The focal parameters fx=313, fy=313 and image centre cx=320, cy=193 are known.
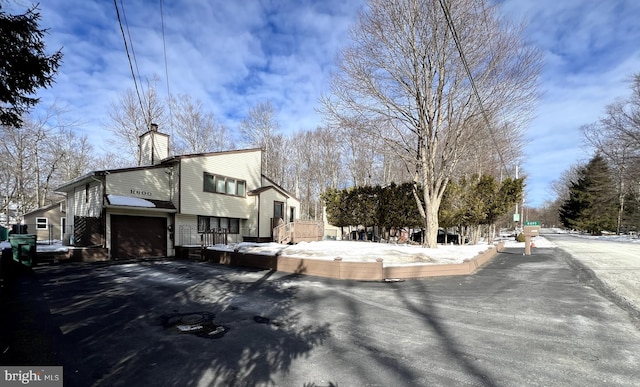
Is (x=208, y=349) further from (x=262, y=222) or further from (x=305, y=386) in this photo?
(x=262, y=222)

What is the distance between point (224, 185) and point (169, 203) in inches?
154

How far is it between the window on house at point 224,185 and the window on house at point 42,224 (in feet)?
72.8

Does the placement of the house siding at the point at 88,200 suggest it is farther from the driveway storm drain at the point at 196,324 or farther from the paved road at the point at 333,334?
the driveway storm drain at the point at 196,324

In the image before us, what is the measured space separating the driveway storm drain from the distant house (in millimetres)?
31070

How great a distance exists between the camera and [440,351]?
3980mm

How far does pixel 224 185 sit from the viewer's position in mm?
20062

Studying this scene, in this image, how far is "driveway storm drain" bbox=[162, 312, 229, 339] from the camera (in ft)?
15.3

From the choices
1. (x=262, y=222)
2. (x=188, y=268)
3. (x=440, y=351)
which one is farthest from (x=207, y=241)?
(x=440, y=351)

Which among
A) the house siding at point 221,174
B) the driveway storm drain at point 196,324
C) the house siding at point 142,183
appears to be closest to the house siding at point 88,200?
the house siding at point 142,183

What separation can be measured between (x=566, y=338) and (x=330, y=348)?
332 cm

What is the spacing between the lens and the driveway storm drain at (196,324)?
468 cm

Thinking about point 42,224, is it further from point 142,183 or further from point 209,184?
point 209,184

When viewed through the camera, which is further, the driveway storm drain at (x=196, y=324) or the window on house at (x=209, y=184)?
the window on house at (x=209, y=184)

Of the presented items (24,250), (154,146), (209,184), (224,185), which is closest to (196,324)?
(24,250)
